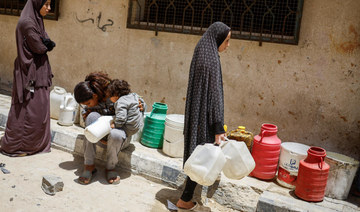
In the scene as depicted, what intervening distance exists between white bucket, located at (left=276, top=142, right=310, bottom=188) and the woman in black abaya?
38.2 inches

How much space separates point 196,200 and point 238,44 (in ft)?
6.81

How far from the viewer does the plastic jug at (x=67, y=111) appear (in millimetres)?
5066

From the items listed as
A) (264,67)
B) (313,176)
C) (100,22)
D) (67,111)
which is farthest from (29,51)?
(313,176)

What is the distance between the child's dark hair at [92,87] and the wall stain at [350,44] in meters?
2.69

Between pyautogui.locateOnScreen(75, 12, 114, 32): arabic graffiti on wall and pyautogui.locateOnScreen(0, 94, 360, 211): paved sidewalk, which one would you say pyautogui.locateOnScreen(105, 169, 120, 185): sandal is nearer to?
pyautogui.locateOnScreen(0, 94, 360, 211): paved sidewalk

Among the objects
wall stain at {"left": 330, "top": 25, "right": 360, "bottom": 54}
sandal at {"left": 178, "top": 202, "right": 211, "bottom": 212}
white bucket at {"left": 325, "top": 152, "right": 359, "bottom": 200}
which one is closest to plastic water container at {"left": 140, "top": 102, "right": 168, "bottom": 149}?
sandal at {"left": 178, "top": 202, "right": 211, "bottom": 212}

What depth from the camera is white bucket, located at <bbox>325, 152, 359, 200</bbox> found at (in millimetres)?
3641

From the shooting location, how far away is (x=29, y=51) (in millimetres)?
4242

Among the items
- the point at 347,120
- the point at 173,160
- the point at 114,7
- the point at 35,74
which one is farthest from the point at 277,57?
the point at 35,74

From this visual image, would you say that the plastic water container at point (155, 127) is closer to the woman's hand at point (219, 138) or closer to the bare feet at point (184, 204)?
the bare feet at point (184, 204)

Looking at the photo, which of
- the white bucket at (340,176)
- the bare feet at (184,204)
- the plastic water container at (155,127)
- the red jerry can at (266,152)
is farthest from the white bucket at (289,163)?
the plastic water container at (155,127)

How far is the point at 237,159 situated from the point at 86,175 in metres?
1.75

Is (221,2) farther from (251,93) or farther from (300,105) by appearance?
(300,105)

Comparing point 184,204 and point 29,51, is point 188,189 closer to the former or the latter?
point 184,204
